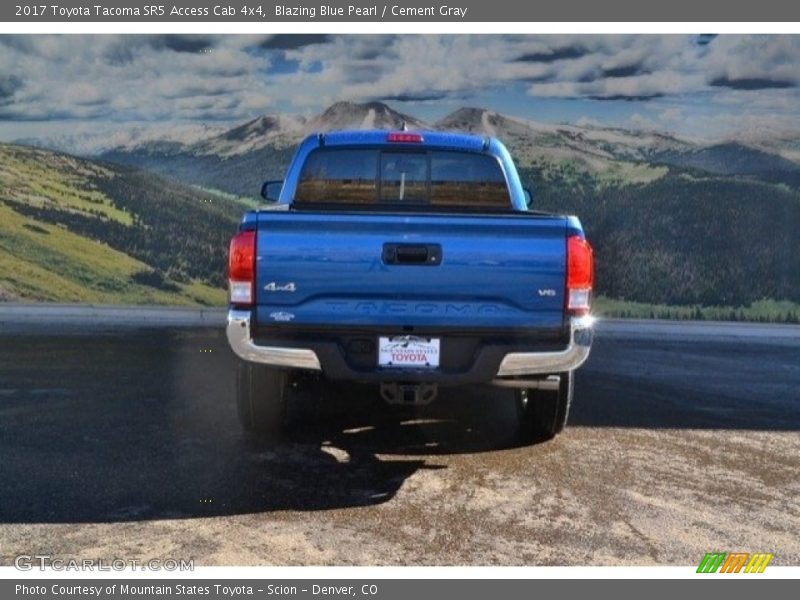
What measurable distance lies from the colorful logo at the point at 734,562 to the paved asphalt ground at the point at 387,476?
0.16ft

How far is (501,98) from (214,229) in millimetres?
4307

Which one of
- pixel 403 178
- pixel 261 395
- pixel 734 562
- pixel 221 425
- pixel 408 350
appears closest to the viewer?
pixel 734 562

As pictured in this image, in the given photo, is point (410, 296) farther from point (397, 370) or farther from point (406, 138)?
point (406, 138)

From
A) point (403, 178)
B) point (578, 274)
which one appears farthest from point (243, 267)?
point (403, 178)

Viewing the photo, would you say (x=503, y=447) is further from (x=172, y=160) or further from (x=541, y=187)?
(x=172, y=160)

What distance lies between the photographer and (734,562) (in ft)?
→ 12.0

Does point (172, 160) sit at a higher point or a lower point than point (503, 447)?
higher

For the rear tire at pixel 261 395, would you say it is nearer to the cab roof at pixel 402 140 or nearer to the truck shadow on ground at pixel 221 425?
the truck shadow on ground at pixel 221 425

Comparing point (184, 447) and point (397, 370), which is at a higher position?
point (397, 370)

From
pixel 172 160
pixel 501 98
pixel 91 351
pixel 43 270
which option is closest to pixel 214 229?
pixel 172 160

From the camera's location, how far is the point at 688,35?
34.2 feet

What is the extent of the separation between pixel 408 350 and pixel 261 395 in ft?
3.74

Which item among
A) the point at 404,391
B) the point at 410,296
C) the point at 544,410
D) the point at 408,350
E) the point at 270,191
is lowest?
the point at 544,410

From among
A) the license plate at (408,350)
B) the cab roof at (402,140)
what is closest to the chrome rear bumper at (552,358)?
the license plate at (408,350)
